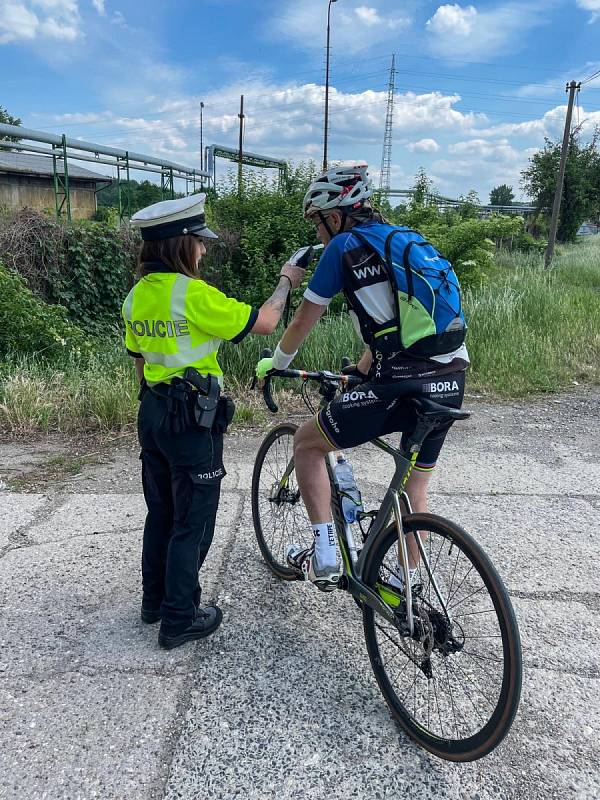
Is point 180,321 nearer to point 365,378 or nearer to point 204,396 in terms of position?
point 204,396

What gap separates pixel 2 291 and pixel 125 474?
4317 millimetres

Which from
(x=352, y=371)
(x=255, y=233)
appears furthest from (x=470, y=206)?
(x=352, y=371)

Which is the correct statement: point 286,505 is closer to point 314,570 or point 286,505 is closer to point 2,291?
point 314,570

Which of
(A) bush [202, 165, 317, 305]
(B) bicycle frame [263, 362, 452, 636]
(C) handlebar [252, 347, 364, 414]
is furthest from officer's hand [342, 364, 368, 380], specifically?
(A) bush [202, 165, 317, 305]

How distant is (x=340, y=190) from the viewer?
2.67 meters

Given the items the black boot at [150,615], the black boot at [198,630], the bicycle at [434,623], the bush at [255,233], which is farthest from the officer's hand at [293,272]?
the bush at [255,233]

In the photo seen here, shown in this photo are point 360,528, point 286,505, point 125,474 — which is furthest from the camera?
point 125,474

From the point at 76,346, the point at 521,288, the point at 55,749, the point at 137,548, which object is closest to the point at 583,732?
the point at 55,749

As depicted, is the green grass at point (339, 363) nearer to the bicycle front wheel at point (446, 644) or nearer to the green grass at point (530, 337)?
the green grass at point (530, 337)

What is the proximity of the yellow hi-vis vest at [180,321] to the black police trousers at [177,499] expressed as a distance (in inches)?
7.9

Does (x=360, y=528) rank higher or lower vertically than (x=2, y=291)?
lower

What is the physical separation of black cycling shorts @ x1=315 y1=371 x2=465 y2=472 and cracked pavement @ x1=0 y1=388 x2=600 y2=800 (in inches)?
42.4

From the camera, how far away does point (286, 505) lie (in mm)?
3531

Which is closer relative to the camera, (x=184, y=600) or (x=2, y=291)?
(x=184, y=600)
